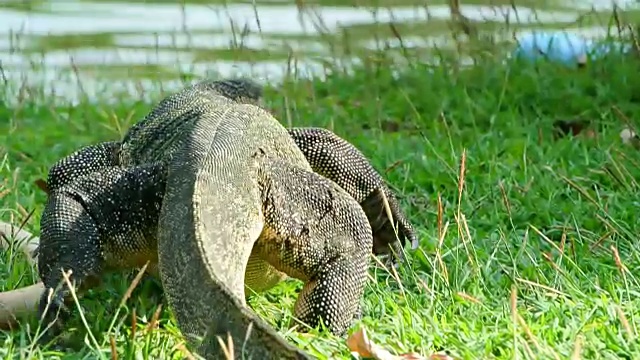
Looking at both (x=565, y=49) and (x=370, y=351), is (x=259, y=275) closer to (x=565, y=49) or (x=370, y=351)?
(x=370, y=351)

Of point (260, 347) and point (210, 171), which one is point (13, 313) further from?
point (260, 347)

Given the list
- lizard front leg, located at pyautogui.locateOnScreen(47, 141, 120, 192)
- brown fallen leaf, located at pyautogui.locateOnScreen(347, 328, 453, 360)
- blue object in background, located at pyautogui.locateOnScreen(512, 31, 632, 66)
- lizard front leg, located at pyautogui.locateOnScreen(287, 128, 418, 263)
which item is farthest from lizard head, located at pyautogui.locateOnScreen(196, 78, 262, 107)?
blue object in background, located at pyautogui.locateOnScreen(512, 31, 632, 66)

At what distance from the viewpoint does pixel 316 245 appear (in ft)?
13.2

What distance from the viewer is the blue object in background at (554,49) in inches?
325

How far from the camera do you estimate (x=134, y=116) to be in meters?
7.86

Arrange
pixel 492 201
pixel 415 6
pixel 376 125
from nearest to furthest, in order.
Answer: pixel 492 201, pixel 376 125, pixel 415 6

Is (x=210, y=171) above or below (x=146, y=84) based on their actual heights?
above

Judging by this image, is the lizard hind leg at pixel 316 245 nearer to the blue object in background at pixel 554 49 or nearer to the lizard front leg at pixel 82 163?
the lizard front leg at pixel 82 163

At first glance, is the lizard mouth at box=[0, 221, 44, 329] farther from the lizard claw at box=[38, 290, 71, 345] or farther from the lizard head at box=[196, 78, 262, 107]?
the lizard head at box=[196, 78, 262, 107]

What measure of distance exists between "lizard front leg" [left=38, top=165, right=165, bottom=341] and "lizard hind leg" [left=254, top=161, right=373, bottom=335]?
379 millimetres

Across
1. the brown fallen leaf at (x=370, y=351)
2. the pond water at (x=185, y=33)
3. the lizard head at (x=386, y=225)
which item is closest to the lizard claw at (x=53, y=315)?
the brown fallen leaf at (x=370, y=351)

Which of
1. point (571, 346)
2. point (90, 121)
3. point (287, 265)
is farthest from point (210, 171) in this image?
point (90, 121)

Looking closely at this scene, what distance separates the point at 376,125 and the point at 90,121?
187cm

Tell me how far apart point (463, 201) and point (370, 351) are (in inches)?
87.8
